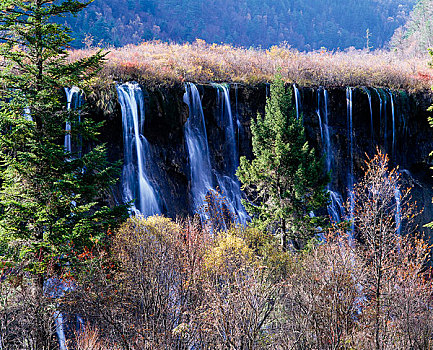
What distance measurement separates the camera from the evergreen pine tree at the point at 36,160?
10133mm

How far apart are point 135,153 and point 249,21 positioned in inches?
3250

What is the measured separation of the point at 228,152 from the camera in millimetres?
25547

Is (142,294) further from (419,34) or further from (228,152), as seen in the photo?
(419,34)

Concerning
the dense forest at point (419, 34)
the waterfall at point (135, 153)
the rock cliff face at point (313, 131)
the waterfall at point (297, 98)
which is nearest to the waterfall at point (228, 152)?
the rock cliff face at point (313, 131)

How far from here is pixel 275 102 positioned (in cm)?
1772

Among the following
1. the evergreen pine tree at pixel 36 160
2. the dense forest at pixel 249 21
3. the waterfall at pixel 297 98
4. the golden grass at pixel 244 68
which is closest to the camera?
the evergreen pine tree at pixel 36 160

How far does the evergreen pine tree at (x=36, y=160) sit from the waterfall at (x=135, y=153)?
8836 mm

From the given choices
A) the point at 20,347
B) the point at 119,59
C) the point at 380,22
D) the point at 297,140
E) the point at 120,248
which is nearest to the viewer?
the point at 20,347

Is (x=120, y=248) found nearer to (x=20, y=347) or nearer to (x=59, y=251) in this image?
(x=59, y=251)

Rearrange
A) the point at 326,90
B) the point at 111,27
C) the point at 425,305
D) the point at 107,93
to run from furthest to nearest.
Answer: the point at 111,27
the point at 326,90
the point at 107,93
the point at 425,305

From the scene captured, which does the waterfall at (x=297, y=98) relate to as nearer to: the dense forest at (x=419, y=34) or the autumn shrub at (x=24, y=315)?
the autumn shrub at (x=24, y=315)

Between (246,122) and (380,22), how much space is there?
4033 inches

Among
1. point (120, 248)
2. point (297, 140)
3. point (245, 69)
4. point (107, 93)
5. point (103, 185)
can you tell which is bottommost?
point (120, 248)

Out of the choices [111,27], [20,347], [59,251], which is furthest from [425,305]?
[111,27]
